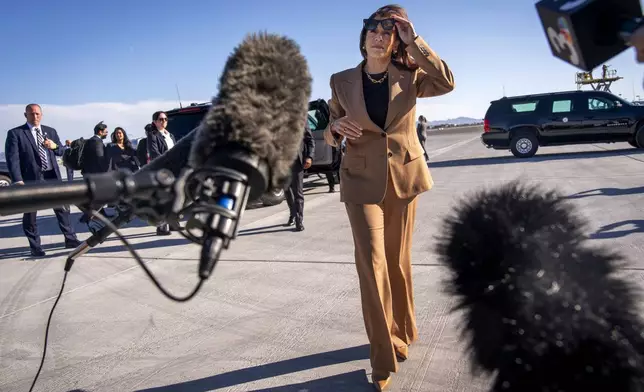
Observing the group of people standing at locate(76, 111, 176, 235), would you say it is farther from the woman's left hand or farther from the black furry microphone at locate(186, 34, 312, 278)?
the black furry microphone at locate(186, 34, 312, 278)

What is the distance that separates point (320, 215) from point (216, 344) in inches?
181

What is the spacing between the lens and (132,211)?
1364 mm

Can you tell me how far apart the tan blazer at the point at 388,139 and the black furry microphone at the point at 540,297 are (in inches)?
46.9

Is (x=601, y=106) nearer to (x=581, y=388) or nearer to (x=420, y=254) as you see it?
(x=420, y=254)

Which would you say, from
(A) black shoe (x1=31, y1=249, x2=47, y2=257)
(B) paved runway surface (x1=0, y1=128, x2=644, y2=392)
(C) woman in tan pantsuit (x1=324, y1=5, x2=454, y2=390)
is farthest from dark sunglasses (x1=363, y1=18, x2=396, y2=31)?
(A) black shoe (x1=31, y1=249, x2=47, y2=257)

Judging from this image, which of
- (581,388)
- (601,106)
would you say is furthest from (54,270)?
(601,106)

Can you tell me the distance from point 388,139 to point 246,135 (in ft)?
5.39

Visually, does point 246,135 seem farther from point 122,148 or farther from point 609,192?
point 609,192

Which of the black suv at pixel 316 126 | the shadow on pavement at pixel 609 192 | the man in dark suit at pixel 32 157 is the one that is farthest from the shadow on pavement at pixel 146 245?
the shadow on pavement at pixel 609 192

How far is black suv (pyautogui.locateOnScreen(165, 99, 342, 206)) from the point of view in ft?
29.6

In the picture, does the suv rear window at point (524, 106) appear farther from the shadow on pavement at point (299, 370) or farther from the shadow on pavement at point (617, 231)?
the shadow on pavement at point (299, 370)

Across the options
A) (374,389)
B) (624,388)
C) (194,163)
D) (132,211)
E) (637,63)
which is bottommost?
(374,389)

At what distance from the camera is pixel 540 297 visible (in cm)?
129

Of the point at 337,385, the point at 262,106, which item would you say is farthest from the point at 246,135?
the point at 337,385
